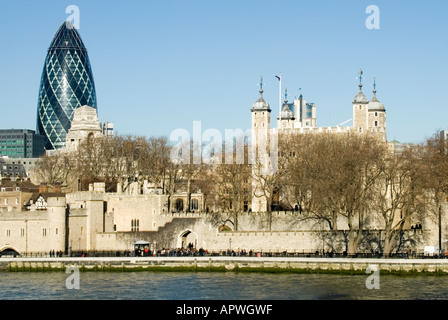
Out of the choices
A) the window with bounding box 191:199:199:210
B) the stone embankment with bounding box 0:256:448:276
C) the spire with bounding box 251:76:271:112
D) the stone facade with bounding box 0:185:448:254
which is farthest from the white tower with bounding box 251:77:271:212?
the stone embankment with bounding box 0:256:448:276

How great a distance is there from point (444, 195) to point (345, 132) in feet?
104

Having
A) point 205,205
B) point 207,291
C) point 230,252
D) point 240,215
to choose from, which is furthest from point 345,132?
point 207,291

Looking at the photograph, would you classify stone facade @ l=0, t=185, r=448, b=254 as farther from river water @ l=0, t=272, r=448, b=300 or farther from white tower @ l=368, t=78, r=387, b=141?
white tower @ l=368, t=78, r=387, b=141

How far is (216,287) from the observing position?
2363 inches

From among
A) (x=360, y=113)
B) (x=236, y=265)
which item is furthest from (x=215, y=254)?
(x=360, y=113)

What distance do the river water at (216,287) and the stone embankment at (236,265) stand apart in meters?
1.30

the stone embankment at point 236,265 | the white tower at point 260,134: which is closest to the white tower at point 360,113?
the white tower at point 260,134

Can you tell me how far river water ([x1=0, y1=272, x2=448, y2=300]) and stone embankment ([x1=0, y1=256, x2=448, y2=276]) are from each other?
1305 mm

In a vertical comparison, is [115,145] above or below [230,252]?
above

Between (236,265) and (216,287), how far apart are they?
932 cm

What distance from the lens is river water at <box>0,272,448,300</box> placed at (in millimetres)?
56475
